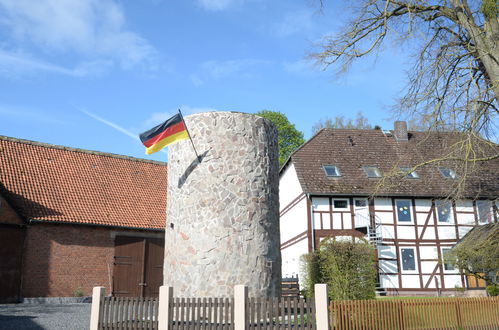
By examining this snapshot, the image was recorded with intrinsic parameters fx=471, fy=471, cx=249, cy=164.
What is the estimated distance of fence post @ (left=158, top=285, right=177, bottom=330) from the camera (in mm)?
8898

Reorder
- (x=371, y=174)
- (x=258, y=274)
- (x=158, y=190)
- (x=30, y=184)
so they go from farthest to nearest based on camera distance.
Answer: (x=371, y=174) → (x=158, y=190) → (x=30, y=184) → (x=258, y=274)

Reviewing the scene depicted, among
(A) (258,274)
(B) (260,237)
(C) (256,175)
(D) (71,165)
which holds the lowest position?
(A) (258,274)

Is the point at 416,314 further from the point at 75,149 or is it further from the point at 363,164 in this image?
the point at 75,149

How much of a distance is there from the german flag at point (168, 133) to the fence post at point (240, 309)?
3.89 m

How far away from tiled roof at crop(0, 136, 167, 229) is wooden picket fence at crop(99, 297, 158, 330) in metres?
9.22

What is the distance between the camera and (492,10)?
34.3ft

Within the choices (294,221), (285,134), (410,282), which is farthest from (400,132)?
(285,134)

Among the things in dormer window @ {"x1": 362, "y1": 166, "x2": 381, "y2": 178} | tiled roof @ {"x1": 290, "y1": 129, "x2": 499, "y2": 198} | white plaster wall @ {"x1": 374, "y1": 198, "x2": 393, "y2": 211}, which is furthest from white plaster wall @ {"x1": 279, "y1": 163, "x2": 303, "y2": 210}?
white plaster wall @ {"x1": 374, "y1": 198, "x2": 393, "y2": 211}

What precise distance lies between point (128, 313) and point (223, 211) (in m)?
2.86

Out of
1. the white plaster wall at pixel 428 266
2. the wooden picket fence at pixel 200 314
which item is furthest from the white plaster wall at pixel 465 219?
the wooden picket fence at pixel 200 314

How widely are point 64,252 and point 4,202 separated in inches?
111

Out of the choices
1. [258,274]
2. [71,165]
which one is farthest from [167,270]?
[71,165]

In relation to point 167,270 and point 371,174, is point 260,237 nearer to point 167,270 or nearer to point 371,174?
point 167,270

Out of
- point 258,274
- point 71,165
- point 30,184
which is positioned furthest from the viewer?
point 71,165
